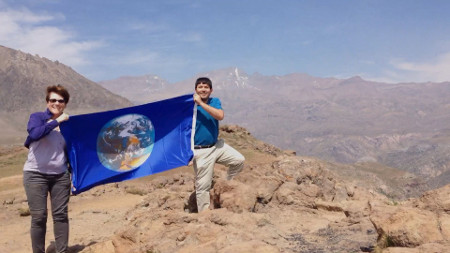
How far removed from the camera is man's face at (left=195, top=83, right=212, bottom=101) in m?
6.43

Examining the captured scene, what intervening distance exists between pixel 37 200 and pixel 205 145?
276 centimetres

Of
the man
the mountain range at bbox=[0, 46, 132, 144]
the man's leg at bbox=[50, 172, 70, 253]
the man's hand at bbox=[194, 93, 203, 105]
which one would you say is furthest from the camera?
the mountain range at bbox=[0, 46, 132, 144]

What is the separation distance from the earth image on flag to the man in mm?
1306

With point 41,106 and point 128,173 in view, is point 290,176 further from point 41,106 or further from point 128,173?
point 41,106

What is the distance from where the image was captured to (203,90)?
6.42 m

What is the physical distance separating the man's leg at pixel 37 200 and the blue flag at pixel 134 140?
1.20m

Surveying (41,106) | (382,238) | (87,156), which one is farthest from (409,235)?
(41,106)

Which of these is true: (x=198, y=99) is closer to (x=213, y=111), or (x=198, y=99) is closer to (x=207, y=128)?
(x=213, y=111)

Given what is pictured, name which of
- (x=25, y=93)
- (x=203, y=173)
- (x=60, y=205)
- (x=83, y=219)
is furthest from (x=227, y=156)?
(x=25, y=93)

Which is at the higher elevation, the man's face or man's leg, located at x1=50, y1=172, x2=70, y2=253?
the man's face

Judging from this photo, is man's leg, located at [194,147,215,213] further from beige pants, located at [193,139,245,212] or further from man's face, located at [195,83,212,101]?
man's face, located at [195,83,212,101]

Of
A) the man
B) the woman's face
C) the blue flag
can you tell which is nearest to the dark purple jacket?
the woman's face

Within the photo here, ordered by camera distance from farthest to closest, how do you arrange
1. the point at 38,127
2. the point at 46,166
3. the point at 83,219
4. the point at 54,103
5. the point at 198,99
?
the point at 83,219, the point at 198,99, the point at 54,103, the point at 46,166, the point at 38,127

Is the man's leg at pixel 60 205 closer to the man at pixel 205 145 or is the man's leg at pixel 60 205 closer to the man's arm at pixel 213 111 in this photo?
the man at pixel 205 145
